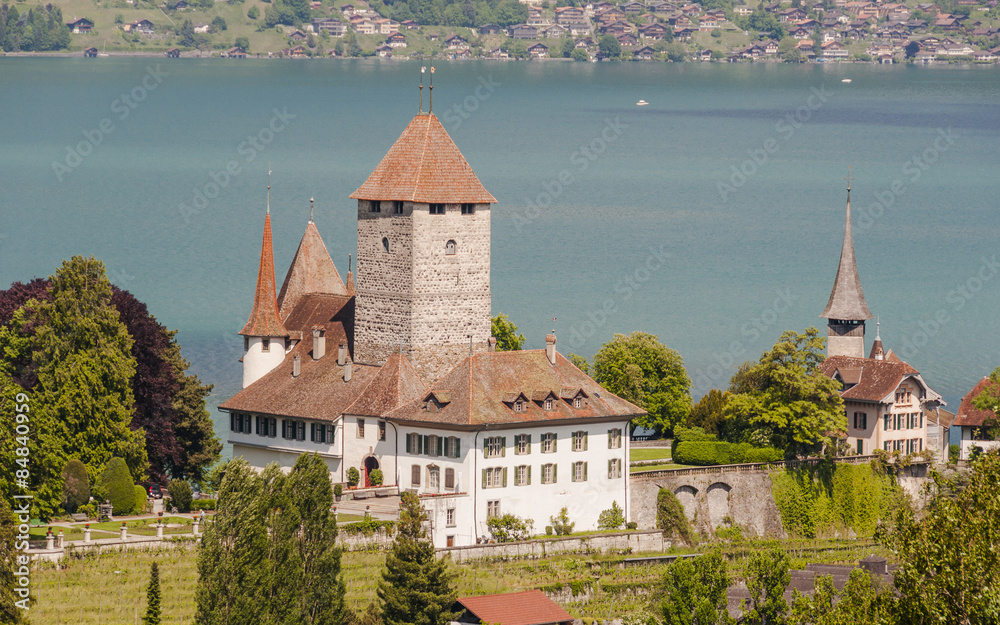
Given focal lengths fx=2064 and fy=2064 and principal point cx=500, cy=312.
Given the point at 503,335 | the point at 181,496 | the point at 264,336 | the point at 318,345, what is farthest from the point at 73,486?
the point at 503,335

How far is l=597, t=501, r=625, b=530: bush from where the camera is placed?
76.1 metres

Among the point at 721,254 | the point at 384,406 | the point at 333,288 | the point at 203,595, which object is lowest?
the point at 203,595

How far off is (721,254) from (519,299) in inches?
1390

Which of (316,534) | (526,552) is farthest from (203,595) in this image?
(526,552)

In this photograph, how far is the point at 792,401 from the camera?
83938mm

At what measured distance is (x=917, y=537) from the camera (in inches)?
1620

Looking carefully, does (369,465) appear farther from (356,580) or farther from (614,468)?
(356,580)

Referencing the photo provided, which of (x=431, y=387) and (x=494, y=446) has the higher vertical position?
(x=431, y=387)

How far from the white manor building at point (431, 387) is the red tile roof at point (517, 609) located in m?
7.33

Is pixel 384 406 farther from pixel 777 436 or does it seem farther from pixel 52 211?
pixel 52 211

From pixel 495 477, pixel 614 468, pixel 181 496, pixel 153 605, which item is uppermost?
pixel 614 468

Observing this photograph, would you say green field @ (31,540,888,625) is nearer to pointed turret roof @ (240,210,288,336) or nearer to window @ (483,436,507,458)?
window @ (483,436,507,458)

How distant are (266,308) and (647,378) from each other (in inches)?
762

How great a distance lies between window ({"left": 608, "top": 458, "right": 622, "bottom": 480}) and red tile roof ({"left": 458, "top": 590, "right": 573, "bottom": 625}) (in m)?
11.5
